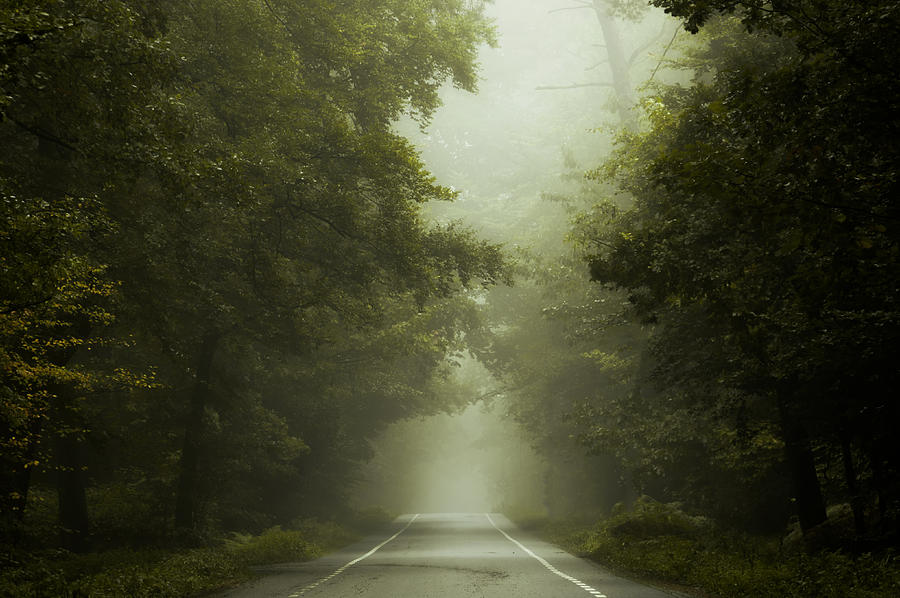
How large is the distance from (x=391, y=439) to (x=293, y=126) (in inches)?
1709

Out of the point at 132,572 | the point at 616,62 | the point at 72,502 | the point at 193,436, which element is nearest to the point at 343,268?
the point at 193,436

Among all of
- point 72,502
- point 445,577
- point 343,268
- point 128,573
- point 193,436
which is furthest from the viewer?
point 193,436

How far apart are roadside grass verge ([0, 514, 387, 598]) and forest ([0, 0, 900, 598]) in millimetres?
101

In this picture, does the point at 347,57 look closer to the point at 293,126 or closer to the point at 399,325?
the point at 293,126

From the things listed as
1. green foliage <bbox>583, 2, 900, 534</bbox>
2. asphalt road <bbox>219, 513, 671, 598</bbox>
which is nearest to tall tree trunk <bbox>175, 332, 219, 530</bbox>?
asphalt road <bbox>219, 513, 671, 598</bbox>

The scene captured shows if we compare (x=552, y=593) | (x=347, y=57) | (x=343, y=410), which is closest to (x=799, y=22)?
(x=552, y=593)

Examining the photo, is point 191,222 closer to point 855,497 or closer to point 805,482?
point 855,497

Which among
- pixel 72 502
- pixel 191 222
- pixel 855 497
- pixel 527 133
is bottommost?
pixel 855 497

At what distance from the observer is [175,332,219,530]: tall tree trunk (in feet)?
59.6

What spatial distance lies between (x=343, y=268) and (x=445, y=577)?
7.76 metres

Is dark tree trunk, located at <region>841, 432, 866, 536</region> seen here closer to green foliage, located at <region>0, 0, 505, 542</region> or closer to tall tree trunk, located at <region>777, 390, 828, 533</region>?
tall tree trunk, located at <region>777, 390, 828, 533</region>

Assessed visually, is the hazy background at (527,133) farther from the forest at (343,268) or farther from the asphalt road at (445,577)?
the asphalt road at (445,577)

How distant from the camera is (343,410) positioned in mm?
30844

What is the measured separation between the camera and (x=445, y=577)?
13805mm
